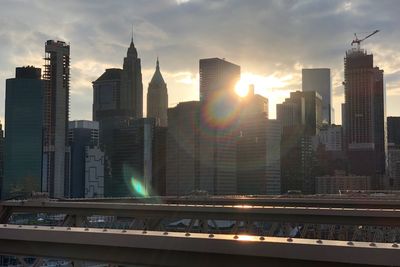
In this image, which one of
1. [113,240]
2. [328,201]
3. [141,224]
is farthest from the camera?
[328,201]

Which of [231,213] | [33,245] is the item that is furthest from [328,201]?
[33,245]

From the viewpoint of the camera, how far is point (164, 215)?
28391 mm

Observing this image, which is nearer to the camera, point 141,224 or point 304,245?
point 304,245

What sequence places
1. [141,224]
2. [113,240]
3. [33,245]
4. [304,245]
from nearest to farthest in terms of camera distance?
[304,245]
[113,240]
[33,245]
[141,224]

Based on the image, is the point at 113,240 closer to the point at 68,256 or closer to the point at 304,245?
the point at 68,256

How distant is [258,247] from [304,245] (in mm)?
898

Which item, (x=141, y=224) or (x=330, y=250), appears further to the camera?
(x=141, y=224)

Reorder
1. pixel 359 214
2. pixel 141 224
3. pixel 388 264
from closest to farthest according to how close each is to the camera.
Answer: pixel 388 264 → pixel 359 214 → pixel 141 224

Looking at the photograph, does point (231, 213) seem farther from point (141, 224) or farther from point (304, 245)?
point (304, 245)

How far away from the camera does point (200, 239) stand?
11055 mm

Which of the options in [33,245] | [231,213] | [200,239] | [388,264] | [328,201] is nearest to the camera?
[388,264]

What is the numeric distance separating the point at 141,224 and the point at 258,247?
23.6 metres

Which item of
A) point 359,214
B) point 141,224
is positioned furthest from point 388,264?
point 141,224

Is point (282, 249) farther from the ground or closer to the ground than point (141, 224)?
farther from the ground
